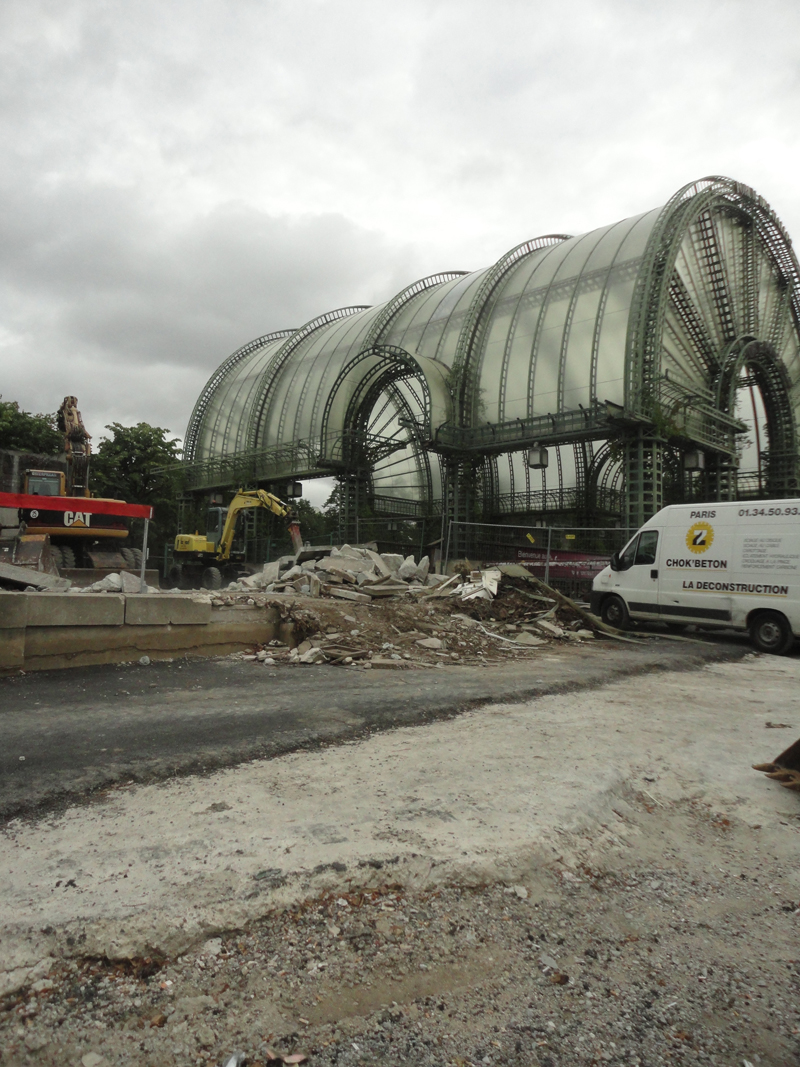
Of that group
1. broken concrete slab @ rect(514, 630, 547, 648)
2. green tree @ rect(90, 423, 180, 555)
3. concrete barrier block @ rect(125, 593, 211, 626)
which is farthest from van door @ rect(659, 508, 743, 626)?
green tree @ rect(90, 423, 180, 555)

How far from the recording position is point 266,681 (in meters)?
6.93

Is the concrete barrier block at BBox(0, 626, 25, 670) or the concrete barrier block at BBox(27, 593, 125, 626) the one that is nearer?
the concrete barrier block at BBox(0, 626, 25, 670)

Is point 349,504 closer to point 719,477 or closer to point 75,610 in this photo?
point 719,477

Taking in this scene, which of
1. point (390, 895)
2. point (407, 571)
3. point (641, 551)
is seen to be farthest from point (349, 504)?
point (390, 895)

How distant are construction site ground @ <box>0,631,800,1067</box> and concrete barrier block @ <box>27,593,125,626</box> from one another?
6.96 feet

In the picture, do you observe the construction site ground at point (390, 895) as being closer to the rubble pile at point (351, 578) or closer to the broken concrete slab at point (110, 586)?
the broken concrete slab at point (110, 586)

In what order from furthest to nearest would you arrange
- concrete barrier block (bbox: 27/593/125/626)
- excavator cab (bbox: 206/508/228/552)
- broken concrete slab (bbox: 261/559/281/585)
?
excavator cab (bbox: 206/508/228/552) → broken concrete slab (bbox: 261/559/281/585) → concrete barrier block (bbox: 27/593/125/626)

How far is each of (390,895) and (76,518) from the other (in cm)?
1594

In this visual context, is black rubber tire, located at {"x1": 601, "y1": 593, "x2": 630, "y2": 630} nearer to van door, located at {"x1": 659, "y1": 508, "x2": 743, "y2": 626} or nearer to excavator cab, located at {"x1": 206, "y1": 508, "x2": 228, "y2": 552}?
van door, located at {"x1": 659, "y1": 508, "x2": 743, "y2": 626}

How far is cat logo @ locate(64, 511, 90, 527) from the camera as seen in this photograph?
1609cm

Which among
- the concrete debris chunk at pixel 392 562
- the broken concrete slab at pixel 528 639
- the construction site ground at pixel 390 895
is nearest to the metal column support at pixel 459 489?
the concrete debris chunk at pixel 392 562

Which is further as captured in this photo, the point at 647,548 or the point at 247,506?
the point at 247,506

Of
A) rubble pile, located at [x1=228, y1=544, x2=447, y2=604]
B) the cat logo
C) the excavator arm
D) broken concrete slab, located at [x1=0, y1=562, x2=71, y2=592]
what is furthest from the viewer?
the excavator arm

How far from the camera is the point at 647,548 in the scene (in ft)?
41.7
